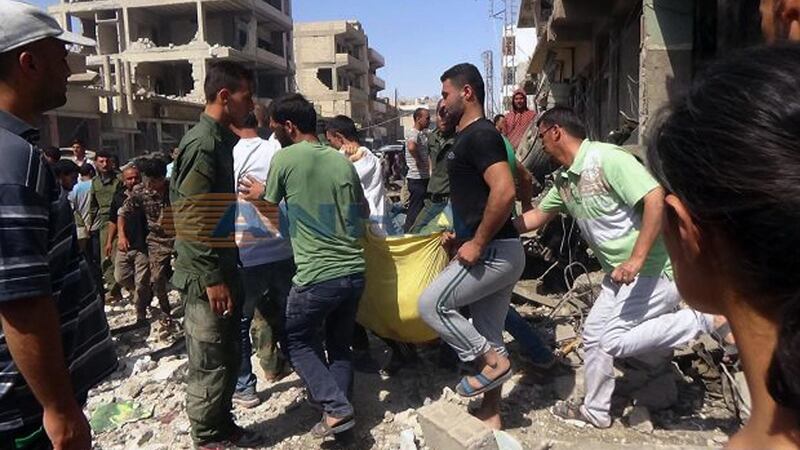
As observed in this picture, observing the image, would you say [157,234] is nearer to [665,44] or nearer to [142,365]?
[142,365]

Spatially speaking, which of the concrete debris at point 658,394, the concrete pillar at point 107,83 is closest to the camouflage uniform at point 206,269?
the concrete debris at point 658,394

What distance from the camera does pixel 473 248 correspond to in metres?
3.06

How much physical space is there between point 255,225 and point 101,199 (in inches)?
144

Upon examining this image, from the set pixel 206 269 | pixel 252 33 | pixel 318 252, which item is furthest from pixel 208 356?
pixel 252 33

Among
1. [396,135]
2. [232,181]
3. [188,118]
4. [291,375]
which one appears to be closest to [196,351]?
[232,181]

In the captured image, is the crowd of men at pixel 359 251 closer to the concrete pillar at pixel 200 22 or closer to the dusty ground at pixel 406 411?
the dusty ground at pixel 406 411

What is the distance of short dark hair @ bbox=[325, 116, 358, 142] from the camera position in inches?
191

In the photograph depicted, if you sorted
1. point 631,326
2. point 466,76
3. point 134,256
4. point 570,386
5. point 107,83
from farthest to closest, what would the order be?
1. point 107,83
2. point 134,256
3. point 570,386
4. point 466,76
5. point 631,326

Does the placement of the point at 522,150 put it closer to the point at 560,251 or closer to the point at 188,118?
the point at 560,251

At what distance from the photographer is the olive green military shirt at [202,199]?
9.80ft

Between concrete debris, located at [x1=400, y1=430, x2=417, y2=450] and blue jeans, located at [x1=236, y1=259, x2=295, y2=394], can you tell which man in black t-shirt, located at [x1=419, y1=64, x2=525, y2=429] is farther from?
blue jeans, located at [x1=236, y1=259, x2=295, y2=394]

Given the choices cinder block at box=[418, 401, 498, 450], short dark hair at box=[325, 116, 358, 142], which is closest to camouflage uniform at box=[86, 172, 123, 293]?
short dark hair at box=[325, 116, 358, 142]

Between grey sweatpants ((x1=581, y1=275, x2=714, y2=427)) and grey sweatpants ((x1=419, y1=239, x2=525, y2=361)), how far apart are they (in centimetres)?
54

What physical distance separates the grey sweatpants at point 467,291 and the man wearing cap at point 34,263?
71.5 inches
